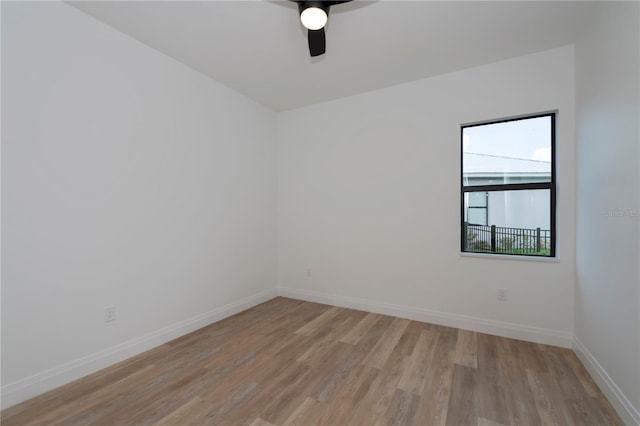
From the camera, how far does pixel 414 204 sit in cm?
323

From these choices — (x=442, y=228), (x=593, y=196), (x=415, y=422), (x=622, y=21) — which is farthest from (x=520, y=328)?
(x=622, y=21)

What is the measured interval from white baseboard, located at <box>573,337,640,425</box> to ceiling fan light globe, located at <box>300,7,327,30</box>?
118 inches

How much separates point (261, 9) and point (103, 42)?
135 centimetres

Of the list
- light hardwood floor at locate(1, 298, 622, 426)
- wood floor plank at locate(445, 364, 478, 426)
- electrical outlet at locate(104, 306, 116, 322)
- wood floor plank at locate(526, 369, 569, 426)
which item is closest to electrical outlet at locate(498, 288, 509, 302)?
light hardwood floor at locate(1, 298, 622, 426)

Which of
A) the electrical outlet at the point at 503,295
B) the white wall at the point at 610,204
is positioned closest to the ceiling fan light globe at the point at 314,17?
the white wall at the point at 610,204

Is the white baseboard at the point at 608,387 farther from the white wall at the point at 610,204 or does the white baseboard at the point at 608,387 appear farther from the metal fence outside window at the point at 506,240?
the metal fence outside window at the point at 506,240

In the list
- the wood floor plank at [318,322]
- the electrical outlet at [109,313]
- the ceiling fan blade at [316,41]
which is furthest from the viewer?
the wood floor plank at [318,322]

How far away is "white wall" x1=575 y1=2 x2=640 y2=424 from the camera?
5.21 feet

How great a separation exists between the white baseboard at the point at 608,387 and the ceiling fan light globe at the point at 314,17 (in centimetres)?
299

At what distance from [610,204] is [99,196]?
12.5 ft

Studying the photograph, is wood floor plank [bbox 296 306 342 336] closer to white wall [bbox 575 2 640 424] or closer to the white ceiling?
white wall [bbox 575 2 640 424]

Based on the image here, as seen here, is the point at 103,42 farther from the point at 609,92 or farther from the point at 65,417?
the point at 609,92

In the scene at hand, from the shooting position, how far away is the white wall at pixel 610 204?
159 cm

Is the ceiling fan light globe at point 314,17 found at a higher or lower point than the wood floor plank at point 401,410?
higher
